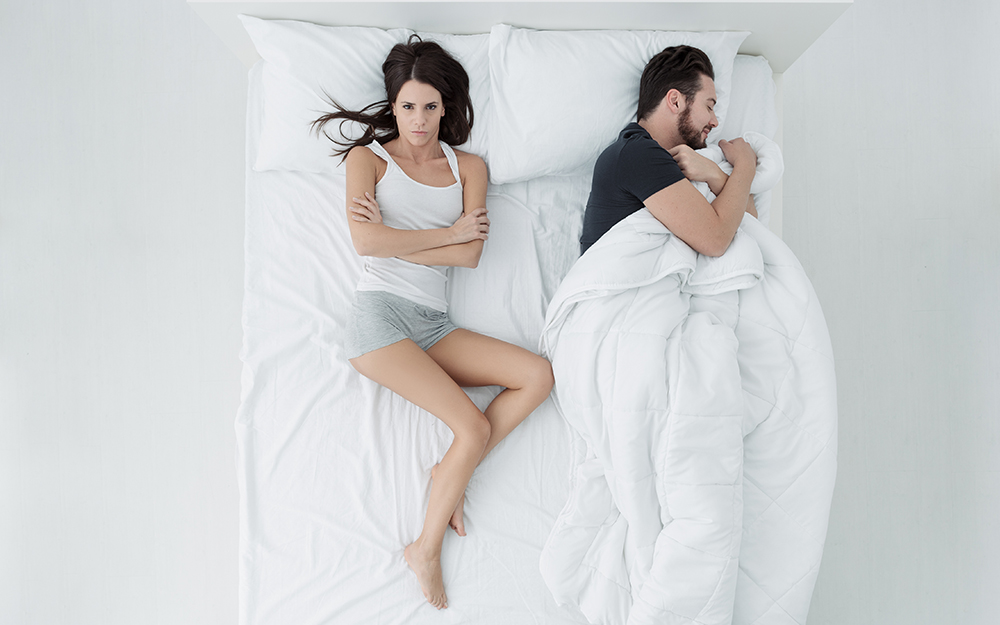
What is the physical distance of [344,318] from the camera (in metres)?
1.41

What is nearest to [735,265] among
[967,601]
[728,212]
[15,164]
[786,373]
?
[728,212]

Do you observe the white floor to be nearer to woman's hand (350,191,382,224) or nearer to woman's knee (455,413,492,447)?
woman's hand (350,191,382,224)

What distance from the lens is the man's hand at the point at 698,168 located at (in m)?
1.30

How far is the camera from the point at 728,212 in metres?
1.28

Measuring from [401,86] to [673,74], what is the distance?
2.23 feet

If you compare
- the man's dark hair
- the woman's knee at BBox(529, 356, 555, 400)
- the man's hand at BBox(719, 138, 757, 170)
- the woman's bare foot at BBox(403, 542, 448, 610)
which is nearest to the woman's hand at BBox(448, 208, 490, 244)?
the woman's knee at BBox(529, 356, 555, 400)

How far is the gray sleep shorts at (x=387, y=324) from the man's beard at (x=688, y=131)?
2.53 feet

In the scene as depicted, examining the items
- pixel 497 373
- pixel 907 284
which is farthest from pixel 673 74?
pixel 907 284

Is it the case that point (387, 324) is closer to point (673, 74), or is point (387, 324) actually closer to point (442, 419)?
point (442, 419)

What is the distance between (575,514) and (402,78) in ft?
3.77

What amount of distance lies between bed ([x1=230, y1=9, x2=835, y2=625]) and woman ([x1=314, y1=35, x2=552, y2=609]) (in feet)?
0.20

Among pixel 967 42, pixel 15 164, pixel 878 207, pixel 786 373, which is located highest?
pixel 967 42

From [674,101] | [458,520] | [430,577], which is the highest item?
[674,101]

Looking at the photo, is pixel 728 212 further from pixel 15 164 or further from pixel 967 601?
pixel 15 164
